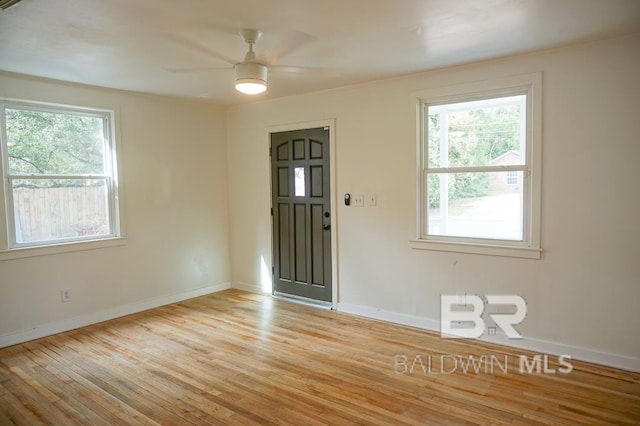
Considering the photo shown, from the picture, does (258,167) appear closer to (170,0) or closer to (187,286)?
(187,286)

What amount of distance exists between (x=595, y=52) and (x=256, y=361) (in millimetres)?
3539

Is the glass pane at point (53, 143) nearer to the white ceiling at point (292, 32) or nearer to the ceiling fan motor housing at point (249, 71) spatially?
the white ceiling at point (292, 32)

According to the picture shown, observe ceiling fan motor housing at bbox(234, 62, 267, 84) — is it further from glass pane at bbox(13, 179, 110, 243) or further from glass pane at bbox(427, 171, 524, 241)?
glass pane at bbox(13, 179, 110, 243)

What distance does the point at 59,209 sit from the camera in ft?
13.7

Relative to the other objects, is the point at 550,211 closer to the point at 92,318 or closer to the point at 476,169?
the point at 476,169

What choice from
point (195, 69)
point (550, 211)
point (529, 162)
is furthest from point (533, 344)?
point (195, 69)

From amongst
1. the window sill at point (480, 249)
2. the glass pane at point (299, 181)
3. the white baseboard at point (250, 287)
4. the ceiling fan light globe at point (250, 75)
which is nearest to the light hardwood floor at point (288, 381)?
the window sill at point (480, 249)

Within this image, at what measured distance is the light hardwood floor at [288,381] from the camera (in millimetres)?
2615

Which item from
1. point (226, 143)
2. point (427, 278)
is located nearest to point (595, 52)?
point (427, 278)

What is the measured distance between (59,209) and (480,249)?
406cm

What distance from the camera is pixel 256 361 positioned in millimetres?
3408

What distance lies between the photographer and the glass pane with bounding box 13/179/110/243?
155 inches

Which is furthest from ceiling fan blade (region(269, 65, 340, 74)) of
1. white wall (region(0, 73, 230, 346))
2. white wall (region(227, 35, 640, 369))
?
white wall (region(0, 73, 230, 346))

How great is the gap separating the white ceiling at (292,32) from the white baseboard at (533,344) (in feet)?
7.78
